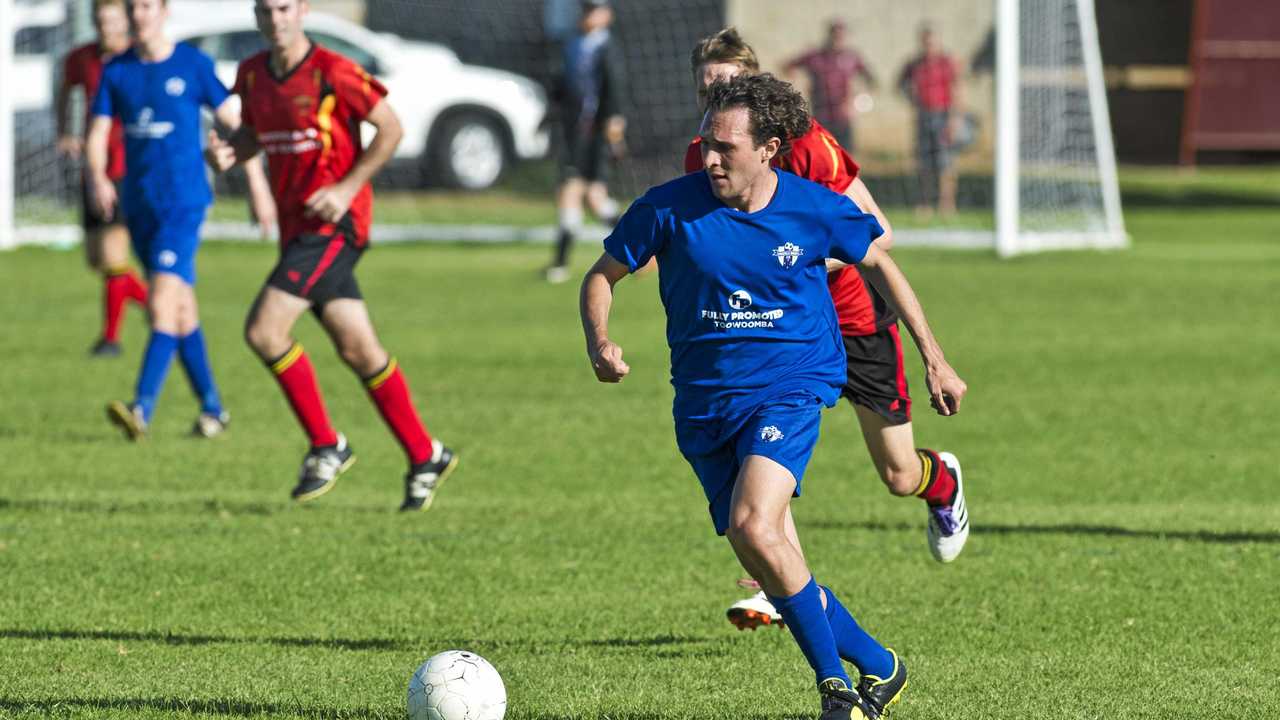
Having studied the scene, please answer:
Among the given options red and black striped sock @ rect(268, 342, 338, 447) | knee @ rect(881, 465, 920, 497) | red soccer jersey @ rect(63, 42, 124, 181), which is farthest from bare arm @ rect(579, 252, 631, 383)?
red soccer jersey @ rect(63, 42, 124, 181)

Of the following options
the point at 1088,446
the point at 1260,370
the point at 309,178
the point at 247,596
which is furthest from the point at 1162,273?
the point at 247,596

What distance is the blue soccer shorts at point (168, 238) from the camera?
9.73 meters

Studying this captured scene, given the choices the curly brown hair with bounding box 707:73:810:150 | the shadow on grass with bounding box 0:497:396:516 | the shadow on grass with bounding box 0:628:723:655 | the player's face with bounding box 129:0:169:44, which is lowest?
the shadow on grass with bounding box 0:497:396:516

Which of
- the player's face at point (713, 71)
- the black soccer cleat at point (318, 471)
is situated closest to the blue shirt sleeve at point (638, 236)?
the player's face at point (713, 71)

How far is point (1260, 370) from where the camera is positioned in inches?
466

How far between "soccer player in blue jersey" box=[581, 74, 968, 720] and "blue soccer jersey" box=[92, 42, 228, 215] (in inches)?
206

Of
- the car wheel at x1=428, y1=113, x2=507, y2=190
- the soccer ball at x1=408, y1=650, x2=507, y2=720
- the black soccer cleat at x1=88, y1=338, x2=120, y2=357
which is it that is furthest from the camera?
the car wheel at x1=428, y1=113, x2=507, y2=190

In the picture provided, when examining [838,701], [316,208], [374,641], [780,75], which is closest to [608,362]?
[838,701]

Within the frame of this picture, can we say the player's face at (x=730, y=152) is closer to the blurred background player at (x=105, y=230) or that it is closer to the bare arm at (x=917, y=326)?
the bare arm at (x=917, y=326)

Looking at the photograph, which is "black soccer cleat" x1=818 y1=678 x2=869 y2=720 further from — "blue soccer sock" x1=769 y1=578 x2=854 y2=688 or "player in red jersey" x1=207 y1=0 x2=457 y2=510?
"player in red jersey" x1=207 y1=0 x2=457 y2=510

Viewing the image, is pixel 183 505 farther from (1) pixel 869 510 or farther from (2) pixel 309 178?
(1) pixel 869 510

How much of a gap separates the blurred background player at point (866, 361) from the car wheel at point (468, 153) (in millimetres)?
Result: 18958

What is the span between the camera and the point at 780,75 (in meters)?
23.4

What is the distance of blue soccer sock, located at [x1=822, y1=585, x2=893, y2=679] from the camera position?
5.01 metres
